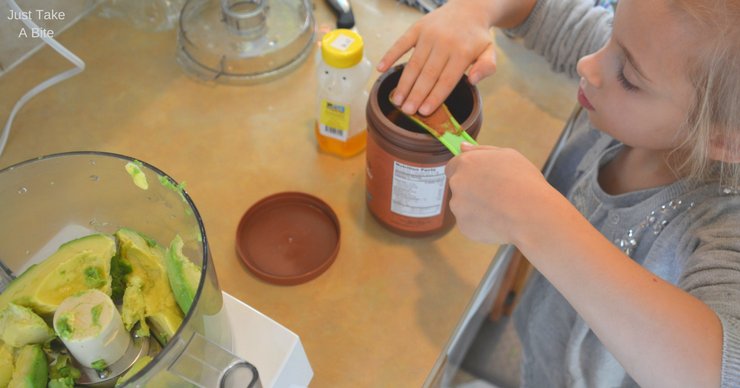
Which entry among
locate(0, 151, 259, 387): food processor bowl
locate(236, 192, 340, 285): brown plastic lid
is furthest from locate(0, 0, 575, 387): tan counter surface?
locate(0, 151, 259, 387): food processor bowl

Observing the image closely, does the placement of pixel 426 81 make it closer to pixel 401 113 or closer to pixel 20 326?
pixel 401 113

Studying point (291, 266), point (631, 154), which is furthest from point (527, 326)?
point (291, 266)

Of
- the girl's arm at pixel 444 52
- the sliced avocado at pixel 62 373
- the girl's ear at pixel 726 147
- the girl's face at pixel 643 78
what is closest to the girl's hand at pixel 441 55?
the girl's arm at pixel 444 52

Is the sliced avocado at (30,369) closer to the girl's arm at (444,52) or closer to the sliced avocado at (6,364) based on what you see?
the sliced avocado at (6,364)

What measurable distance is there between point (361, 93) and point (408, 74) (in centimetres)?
11

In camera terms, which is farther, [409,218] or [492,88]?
[492,88]

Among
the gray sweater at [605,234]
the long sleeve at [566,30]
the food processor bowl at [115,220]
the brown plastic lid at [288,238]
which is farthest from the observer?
the long sleeve at [566,30]

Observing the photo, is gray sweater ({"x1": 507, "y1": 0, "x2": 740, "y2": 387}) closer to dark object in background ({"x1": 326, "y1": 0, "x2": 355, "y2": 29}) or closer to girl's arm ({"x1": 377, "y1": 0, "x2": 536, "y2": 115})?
girl's arm ({"x1": 377, "y1": 0, "x2": 536, "y2": 115})

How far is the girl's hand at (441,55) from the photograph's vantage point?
0.56 m

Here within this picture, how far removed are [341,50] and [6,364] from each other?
40cm

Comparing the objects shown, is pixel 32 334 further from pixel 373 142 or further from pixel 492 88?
pixel 492 88

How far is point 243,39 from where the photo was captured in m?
0.80

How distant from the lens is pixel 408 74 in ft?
1.89

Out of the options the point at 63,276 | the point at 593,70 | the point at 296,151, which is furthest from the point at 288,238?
the point at 593,70
